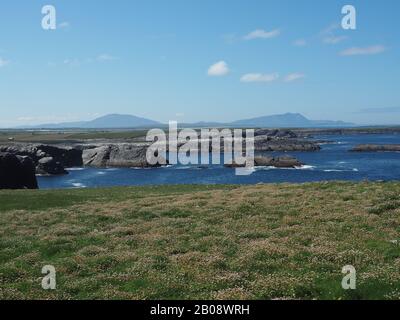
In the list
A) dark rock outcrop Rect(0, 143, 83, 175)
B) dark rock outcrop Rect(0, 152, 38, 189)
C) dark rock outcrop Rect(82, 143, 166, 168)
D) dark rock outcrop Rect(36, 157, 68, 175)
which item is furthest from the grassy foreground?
dark rock outcrop Rect(82, 143, 166, 168)

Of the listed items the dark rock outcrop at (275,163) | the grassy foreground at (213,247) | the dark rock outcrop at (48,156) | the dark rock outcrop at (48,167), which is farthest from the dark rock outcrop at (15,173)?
the dark rock outcrop at (275,163)

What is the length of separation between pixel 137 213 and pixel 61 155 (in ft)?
452

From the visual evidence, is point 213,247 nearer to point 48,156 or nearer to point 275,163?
point 275,163

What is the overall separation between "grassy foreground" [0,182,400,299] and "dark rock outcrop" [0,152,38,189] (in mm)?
54935

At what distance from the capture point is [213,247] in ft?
71.4

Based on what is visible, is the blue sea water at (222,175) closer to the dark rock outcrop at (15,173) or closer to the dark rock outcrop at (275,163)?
the dark rock outcrop at (275,163)

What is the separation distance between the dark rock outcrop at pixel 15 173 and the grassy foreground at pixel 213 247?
2163 inches

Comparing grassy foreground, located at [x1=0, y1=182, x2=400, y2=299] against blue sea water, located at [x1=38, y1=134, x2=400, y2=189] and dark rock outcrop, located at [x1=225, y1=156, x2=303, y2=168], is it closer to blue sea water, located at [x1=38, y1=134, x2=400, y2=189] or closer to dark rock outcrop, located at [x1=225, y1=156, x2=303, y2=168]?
blue sea water, located at [x1=38, y1=134, x2=400, y2=189]

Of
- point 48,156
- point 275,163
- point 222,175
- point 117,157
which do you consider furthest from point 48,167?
point 275,163

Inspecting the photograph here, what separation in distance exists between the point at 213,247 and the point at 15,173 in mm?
78748

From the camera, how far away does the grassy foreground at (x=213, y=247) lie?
15886 millimetres
